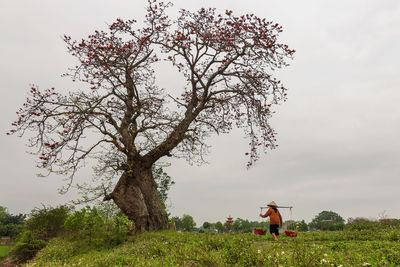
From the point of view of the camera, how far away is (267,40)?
1334 cm

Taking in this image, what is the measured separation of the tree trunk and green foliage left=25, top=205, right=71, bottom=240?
855cm

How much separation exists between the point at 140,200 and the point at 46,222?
→ 12.4 m

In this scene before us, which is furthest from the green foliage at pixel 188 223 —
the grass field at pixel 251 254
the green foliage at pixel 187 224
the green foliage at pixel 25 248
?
the grass field at pixel 251 254

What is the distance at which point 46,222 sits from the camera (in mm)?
22609

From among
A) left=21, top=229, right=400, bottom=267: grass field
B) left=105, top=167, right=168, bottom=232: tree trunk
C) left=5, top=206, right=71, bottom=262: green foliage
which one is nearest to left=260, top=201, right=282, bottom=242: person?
left=21, top=229, right=400, bottom=267: grass field

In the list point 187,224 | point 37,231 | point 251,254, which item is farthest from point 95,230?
point 187,224

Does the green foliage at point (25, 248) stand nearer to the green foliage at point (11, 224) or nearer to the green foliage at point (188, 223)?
the green foliage at point (11, 224)

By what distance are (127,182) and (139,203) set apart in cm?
148

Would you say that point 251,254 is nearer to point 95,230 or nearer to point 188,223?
point 95,230

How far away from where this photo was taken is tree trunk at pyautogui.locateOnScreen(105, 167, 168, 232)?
15.5 metres

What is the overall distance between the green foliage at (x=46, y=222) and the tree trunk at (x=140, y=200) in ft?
28.0

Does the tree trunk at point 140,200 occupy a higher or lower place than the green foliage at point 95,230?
higher

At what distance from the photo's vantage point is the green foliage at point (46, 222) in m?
22.0

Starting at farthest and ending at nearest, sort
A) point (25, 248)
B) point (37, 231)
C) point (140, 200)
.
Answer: point (37, 231), point (25, 248), point (140, 200)
